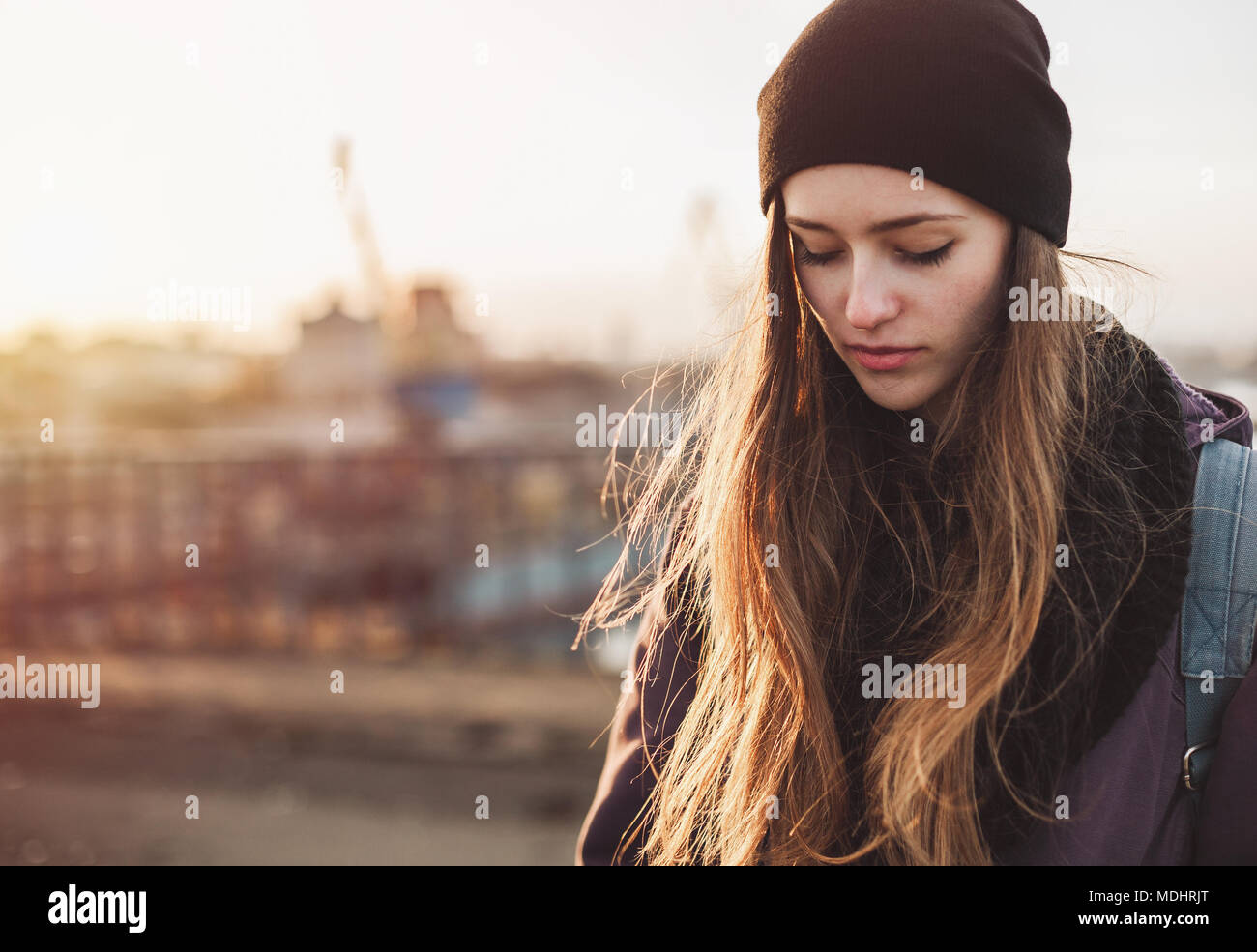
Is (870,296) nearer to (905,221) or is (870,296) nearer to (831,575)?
(905,221)

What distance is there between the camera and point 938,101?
1.59m

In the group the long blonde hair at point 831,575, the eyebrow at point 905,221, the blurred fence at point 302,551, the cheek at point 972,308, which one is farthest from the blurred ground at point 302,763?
the eyebrow at point 905,221

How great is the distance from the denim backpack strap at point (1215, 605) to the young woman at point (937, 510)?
0.02 metres

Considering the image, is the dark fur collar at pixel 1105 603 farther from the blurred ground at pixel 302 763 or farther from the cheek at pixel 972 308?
the blurred ground at pixel 302 763

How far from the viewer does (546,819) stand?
14.9ft

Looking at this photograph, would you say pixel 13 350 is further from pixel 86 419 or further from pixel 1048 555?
pixel 1048 555

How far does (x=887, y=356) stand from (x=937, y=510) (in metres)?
0.33

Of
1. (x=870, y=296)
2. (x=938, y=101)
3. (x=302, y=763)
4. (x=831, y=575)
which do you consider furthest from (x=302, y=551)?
(x=938, y=101)

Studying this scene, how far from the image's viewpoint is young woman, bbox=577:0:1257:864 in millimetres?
1511

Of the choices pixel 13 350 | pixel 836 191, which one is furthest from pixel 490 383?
pixel 836 191
